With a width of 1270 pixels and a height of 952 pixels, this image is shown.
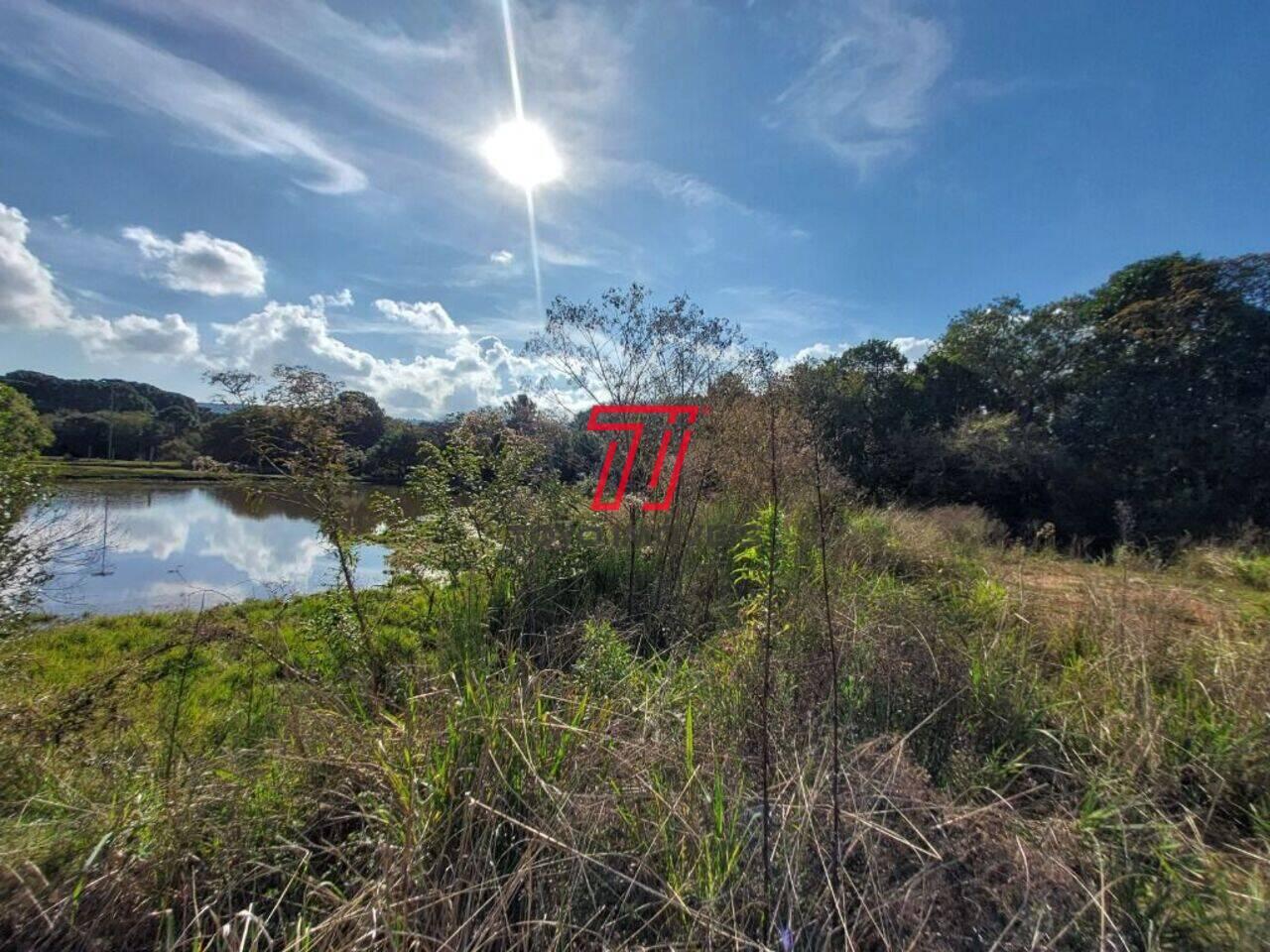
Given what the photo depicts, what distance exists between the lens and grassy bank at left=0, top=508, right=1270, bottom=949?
3.70 feet

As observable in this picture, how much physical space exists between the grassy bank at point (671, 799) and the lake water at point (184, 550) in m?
0.64

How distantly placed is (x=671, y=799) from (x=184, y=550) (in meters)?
14.5

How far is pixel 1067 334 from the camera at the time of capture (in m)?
13.6

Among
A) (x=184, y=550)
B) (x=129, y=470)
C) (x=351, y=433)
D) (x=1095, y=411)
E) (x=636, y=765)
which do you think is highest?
(x=1095, y=411)

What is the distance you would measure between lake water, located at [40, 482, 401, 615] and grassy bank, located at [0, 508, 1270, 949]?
64 centimetres

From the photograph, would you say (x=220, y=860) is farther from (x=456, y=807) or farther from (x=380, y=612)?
(x=380, y=612)

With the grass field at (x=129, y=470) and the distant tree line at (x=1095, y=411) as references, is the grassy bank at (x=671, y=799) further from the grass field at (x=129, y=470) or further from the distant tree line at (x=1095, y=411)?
the grass field at (x=129, y=470)

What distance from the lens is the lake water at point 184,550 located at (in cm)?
299

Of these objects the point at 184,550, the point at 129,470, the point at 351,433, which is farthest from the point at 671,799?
the point at 129,470

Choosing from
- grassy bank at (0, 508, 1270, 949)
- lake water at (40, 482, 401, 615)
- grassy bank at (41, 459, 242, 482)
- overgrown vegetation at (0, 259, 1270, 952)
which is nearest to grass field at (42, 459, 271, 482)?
grassy bank at (41, 459, 242, 482)

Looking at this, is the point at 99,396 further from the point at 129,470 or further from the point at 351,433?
the point at 351,433

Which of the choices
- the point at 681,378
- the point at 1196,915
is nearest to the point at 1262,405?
the point at 681,378

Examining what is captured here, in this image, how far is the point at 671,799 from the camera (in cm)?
136

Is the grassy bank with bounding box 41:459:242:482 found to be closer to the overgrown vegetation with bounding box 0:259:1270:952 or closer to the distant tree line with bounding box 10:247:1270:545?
the distant tree line with bounding box 10:247:1270:545
